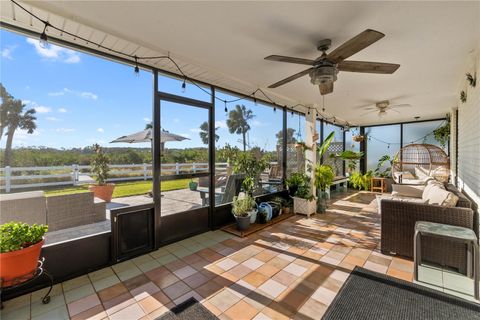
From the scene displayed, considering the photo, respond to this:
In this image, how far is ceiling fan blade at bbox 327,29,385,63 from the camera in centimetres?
169

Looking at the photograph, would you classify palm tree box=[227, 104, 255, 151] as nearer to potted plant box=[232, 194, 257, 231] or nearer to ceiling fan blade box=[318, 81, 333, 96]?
potted plant box=[232, 194, 257, 231]

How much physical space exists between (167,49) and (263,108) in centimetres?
270

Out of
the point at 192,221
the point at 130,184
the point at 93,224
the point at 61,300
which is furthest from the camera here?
the point at 192,221

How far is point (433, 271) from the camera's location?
2523mm

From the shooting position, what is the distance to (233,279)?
237 centimetres

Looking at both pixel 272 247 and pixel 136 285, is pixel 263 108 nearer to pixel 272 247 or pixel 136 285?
pixel 272 247

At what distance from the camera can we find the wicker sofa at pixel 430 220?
2.50 meters

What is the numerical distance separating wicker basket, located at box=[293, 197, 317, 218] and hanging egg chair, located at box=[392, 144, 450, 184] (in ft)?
9.33

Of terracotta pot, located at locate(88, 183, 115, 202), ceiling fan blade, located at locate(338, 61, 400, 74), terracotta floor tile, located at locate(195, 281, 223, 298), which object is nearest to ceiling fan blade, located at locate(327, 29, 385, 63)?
ceiling fan blade, located at locate(338, 61, 400, 74)

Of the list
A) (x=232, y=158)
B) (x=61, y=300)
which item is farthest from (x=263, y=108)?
(x=61, y=300)

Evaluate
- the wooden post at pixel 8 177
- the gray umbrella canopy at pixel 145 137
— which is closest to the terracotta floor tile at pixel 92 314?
the wooden post at pixel 8 177

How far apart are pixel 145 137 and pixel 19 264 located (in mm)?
1781

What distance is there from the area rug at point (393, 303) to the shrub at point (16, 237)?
2590 millimetres

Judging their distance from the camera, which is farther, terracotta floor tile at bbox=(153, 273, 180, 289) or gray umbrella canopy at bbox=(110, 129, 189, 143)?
gray umbrella canopy at bbox=(110, 129, 189, 143)
